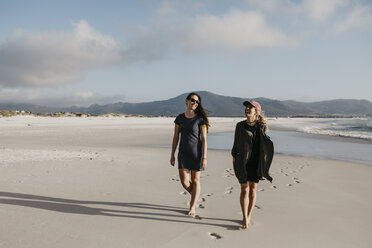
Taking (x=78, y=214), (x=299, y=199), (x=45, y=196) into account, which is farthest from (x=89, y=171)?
(x=299, y=199)

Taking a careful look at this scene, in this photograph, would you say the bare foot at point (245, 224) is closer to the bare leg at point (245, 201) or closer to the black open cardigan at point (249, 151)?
the bare leg at point (245, 201)

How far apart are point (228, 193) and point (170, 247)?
2.88 m

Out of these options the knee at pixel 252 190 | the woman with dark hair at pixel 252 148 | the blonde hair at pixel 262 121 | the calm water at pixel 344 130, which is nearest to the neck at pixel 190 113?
the woman with dark hair at pixel 252 148

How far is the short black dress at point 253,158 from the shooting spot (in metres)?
4.15

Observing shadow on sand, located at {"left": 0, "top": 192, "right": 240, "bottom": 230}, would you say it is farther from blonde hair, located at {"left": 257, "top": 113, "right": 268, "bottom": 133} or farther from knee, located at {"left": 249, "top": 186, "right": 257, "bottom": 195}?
blonde hair, located at {"left": 257, "top": 113, "right": 268, "bottom": 133}

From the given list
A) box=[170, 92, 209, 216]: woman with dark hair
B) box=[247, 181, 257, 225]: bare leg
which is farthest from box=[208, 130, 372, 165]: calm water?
box=[170, 92, 209, 216]: woman with dark hair

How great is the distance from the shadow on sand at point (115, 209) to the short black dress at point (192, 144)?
90 cm

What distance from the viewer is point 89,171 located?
8164 millimetres

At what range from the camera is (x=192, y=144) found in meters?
4.67

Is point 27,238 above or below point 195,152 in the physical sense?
below

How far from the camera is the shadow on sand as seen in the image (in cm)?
462

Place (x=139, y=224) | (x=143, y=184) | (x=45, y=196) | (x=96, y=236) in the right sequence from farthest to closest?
(x=143, y=184) → (x=45, y=196) → (x=139, y=224) → (x=96, y=236)

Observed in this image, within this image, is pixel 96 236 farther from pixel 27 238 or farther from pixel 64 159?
pixel 64 159

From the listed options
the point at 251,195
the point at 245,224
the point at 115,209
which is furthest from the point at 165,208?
the point at 251,195
